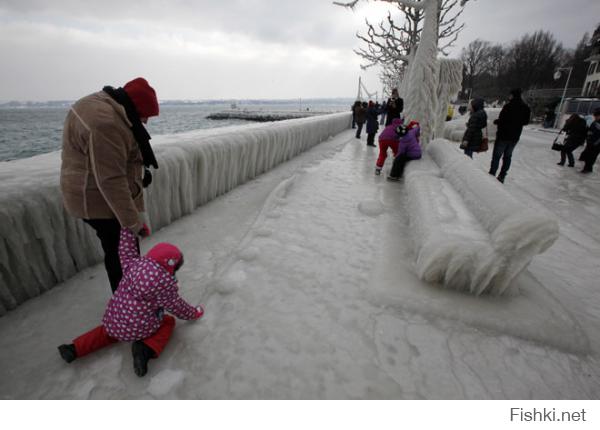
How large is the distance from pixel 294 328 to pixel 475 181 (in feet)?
8.51

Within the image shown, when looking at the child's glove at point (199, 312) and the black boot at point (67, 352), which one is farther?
the child's glove at point (199, 312)

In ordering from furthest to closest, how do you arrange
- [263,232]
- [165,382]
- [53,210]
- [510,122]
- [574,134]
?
[574,134]
[510,122]
[263,232]
[53,210]
[165,382]

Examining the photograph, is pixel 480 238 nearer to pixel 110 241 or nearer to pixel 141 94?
pixel 141 94

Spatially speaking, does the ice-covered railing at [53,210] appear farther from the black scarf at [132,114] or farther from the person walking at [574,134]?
the person walking at [574,134]

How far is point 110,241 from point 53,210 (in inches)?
28.1

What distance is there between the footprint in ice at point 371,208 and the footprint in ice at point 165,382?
302 cm

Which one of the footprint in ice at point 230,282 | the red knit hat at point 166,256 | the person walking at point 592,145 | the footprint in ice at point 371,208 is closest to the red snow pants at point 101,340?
the red knit hat at point 166,256

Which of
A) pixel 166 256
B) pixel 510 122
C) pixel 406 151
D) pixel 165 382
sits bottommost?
pixel 165 382

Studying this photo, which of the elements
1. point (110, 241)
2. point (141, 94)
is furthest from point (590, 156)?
point (110, 241)

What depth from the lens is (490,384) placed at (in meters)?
1.64

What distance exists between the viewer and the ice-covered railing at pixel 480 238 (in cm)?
209

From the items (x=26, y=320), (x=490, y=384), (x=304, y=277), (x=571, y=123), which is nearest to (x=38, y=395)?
(x=26, y=320)

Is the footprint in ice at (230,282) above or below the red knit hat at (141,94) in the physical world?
below

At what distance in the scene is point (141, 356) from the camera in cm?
163
